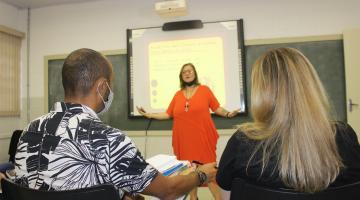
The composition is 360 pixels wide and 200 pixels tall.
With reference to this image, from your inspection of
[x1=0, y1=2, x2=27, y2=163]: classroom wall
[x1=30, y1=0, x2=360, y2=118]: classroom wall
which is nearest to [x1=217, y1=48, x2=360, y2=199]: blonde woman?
[x1=30, y1=0, x2=360, y2=118]: classroom wall

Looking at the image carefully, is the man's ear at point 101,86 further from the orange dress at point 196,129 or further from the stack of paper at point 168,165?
the orange dress at point 196,129

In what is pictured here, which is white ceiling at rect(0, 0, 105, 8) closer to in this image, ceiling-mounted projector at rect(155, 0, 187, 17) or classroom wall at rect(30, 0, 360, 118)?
classroom wall at rect(30, 0, 360, 118)

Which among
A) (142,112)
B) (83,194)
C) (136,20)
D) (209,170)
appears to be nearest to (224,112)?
(142,112)

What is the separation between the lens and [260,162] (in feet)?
3.20

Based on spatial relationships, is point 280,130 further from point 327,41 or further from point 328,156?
point 327,41

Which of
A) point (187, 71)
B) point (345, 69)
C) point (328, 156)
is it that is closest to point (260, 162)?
point (328, 156)

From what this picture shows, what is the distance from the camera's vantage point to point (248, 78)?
378 cm

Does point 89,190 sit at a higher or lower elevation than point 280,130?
lower

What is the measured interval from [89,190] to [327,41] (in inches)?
139

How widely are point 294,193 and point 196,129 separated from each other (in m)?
2.58

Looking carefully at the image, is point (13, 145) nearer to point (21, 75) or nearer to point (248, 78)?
point (21, 75)

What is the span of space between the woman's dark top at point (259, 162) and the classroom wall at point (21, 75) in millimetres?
4034

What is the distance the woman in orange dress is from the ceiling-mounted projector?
26.2 inches

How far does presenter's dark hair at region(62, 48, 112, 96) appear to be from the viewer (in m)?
1.20
